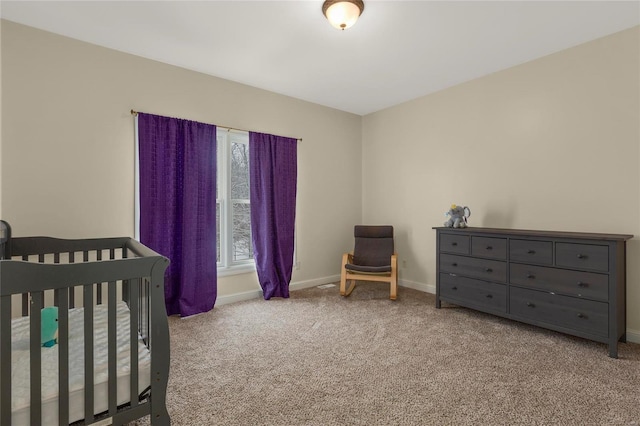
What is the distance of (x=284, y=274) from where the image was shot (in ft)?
12.3

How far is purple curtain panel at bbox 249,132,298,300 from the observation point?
3.65 m

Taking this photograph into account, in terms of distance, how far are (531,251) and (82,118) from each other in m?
3.83

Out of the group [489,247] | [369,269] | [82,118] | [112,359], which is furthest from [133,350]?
[489,247]

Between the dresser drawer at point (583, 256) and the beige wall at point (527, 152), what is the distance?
0.48 meters

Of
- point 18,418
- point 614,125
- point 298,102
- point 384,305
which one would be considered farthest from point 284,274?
point 614,125

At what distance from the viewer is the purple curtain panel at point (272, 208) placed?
3646 millimetres

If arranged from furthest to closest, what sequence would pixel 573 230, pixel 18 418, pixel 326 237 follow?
pixel 326 237 → pixel 573 230 → pixel 18 418

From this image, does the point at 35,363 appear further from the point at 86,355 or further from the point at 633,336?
the point at 633,336

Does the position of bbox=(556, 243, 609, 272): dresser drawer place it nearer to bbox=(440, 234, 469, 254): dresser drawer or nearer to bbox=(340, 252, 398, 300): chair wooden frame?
bbox=(440, 234, 469, 254): dresser drawer

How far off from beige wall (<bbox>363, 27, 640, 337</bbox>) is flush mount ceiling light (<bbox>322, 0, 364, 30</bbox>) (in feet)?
6.31

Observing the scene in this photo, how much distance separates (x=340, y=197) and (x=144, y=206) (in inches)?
97.1

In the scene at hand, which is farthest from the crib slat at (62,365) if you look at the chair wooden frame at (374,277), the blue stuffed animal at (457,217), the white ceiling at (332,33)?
the blue stuffed animal at (457,217)

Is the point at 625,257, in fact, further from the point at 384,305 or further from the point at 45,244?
the point at 45,244

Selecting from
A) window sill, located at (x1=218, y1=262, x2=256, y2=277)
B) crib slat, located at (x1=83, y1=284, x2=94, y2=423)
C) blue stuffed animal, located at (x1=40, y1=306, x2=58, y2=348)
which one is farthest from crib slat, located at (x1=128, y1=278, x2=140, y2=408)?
window sill, located at (x1=218, y1=262, x2=256, y2=277)
